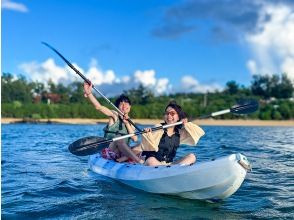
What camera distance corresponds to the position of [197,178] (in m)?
5.75

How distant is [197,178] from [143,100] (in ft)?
179

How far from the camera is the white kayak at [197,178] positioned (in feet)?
18.2

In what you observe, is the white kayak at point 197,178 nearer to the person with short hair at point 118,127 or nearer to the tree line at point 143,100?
A: the person with short hair at point 118,127

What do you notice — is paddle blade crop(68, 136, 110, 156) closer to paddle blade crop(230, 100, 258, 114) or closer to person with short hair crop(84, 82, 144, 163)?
person with short hair crop(84, 82, 144, 163)

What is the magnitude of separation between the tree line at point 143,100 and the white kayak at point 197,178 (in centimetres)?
3857

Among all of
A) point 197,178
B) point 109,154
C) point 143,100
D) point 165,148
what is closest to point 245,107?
point 165,148

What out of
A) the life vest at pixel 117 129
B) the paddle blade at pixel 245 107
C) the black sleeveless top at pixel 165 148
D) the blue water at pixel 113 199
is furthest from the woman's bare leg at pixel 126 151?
the paddle blade at pixel 245 107

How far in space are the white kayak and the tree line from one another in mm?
38567

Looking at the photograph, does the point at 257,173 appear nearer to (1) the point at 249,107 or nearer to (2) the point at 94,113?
(1) the point at 249,107

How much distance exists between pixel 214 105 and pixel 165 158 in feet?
158

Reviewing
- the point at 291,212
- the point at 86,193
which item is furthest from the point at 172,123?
the point at 291,212

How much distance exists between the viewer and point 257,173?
29.1ft

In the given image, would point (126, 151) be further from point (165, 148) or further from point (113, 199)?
point (113, 199)

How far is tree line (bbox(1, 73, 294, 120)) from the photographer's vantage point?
Result: 162 ft
